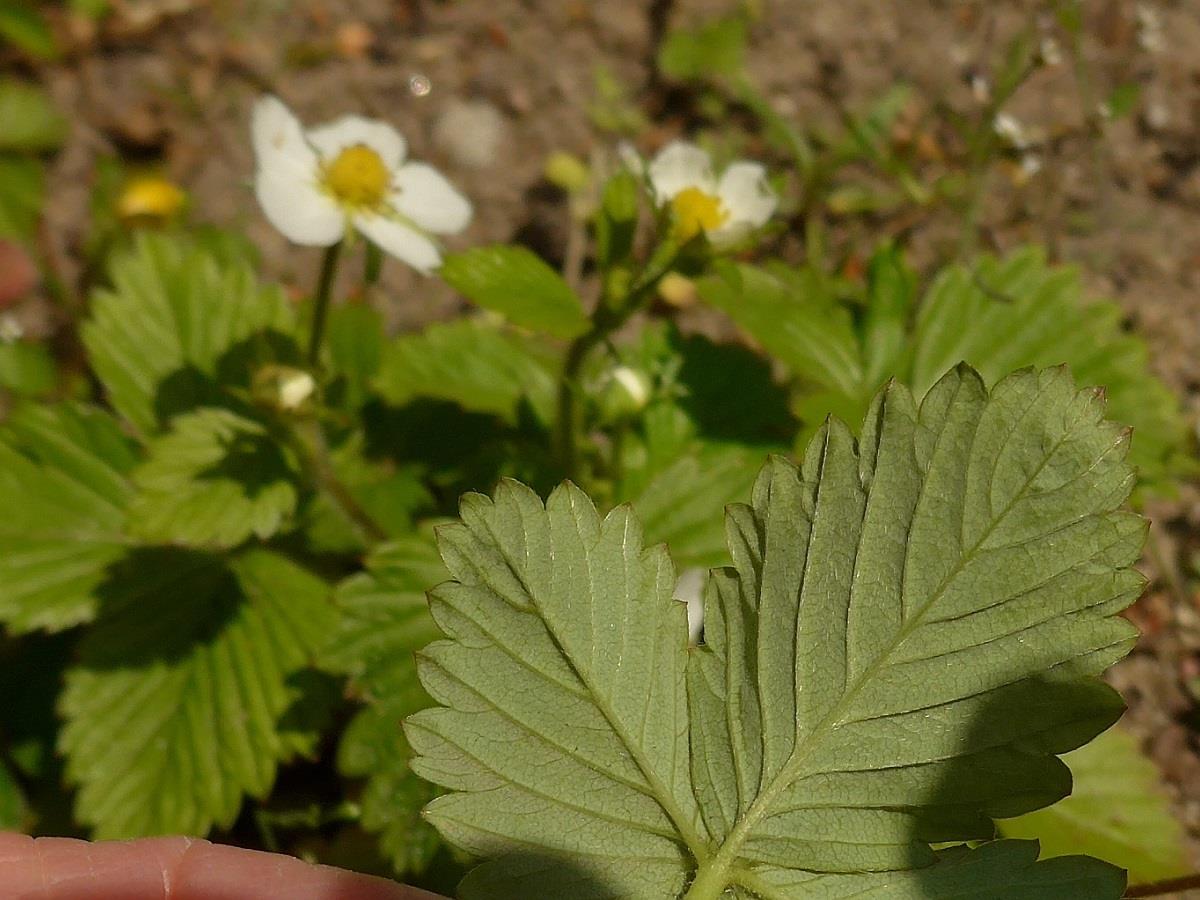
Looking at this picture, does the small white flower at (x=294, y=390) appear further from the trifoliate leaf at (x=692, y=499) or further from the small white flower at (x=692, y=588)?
the small white flower at (x=692, y=588)

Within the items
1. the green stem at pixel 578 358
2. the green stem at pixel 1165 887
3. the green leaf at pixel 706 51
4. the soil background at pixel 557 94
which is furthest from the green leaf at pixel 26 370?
the green stem at pixel 1165 887

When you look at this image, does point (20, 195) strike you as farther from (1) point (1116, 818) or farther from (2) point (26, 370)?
(1) point (1116, 818)

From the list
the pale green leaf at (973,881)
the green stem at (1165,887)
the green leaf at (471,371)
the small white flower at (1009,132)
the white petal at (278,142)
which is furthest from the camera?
the small white flower at (1009,132)

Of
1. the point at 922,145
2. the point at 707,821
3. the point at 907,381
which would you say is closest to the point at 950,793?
the point at 707,821

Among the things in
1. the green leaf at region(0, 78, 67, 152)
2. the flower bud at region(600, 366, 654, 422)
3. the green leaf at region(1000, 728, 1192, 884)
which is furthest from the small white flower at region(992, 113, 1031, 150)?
the green leaf at region(0, 78, 67, 152)

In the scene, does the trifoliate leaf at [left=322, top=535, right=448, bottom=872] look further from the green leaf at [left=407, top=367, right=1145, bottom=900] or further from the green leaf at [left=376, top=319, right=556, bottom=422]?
the green leaf at [left=407, top=367, right=1145, bottom=900]

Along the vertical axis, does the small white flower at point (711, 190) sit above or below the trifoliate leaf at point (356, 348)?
above

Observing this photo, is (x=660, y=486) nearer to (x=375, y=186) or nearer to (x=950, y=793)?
(x=375, y=186)
